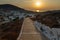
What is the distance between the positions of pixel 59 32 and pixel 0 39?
247cm

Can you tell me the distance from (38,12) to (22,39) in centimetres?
464

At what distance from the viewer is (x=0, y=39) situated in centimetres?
566

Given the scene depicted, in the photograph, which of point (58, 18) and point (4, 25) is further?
point (58, 18)

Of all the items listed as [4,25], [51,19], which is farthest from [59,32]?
[51,19]

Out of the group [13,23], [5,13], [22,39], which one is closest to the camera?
[22,39]

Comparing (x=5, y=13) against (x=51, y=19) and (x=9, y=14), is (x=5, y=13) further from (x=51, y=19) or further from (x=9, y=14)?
(x=51, y=19)

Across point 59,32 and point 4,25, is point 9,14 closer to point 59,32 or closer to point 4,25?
Result: point 4,25

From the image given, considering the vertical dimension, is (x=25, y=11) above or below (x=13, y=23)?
above

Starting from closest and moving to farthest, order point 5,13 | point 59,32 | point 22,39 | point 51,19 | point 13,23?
point 59,32 < point 22,39 < point 5,13 < point 13,23 < point 51,19

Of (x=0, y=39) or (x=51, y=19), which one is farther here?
(x=51, y=19)

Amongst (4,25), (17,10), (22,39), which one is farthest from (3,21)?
(22,39)

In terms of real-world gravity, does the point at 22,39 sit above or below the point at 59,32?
below

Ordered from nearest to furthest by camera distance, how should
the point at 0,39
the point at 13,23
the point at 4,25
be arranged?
1. the point at 0,39
2. the point at 4,25
3. the point at 13,23

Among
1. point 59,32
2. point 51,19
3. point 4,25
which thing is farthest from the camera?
point 51,19
